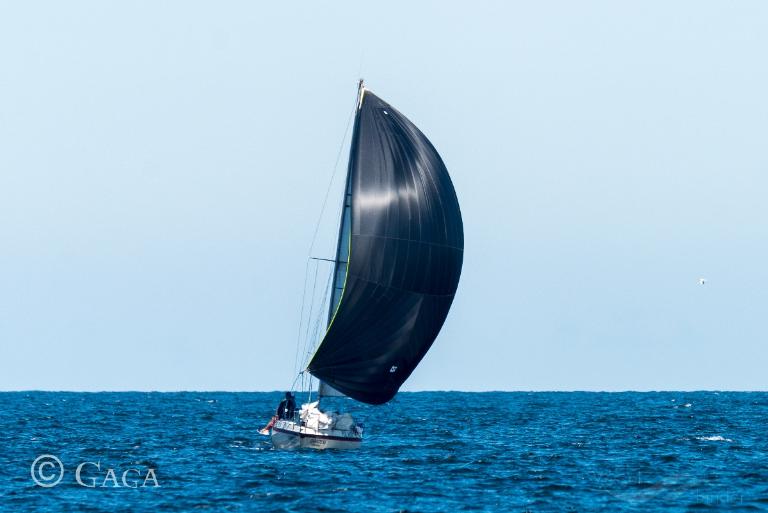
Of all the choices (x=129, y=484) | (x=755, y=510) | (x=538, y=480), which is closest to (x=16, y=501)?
(x=129, y=484)

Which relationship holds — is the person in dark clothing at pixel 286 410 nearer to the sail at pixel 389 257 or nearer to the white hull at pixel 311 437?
the white hull at pixel 311 437

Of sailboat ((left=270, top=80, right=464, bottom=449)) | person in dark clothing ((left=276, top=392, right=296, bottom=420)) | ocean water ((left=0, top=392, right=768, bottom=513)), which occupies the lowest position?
ocean water ((left=0, top=392, right=768, bottom=513))

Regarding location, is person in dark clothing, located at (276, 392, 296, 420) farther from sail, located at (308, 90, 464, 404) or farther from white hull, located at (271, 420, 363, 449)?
sail, located at (308, 90, 464, 404)

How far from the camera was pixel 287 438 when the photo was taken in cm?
4644

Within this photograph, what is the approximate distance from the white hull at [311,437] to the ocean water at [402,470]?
1.54 ft

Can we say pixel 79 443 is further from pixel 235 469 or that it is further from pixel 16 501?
pixel 16 501

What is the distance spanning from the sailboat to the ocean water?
2727 millimetres

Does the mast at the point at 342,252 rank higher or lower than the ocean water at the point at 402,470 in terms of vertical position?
higher

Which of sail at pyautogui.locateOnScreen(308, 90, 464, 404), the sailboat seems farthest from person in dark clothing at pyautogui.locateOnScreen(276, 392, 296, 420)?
sail at pyautogui.locateOnScreen(308, 90, 464, 404)

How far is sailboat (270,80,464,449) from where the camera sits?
43.7 m

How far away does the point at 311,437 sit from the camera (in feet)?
150

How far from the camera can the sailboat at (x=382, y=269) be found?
43719 mm

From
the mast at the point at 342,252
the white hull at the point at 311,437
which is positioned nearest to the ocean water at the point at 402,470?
the white hull at the point at 311,437

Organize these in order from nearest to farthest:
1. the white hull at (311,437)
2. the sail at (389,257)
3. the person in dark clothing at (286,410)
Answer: the sail at (389,257) < the white hull at (311,437) < the person in dark clothing at (286,410)
